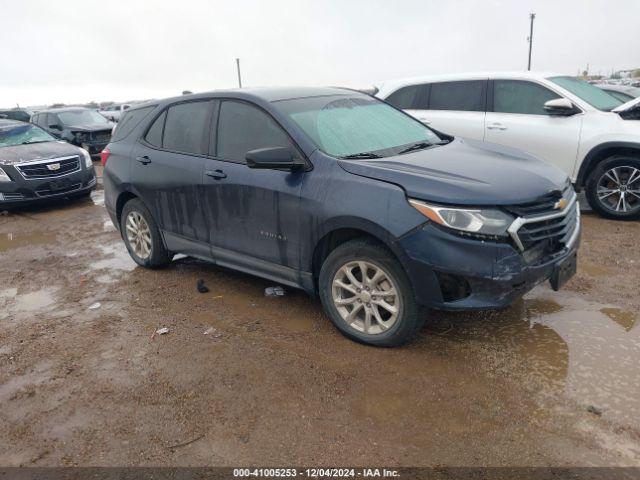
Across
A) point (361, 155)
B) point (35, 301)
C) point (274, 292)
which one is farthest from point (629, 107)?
point (35, 301)

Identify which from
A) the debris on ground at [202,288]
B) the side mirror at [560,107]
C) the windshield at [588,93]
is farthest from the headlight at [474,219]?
the windshield at [588,93]

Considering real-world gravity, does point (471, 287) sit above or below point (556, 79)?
below

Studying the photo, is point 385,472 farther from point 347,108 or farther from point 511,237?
point 347,108

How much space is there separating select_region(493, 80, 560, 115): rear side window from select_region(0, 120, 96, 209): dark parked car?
7274mm

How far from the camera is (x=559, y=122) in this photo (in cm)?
652

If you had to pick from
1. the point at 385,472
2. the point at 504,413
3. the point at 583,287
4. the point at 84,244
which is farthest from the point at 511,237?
the point at 84,244

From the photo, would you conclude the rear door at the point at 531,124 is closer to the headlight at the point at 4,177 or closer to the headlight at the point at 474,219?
the headlight at the point at 474,219

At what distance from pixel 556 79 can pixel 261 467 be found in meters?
6.39

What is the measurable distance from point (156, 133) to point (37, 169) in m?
5.01

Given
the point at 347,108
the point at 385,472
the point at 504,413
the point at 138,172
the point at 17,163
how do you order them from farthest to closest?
the point at 17,163 → the point at 138,172 → the point at 347,108 → the point at 504,413 → the point at 385,472

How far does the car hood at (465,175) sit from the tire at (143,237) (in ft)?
8.29

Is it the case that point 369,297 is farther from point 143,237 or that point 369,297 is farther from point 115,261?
point 115,261

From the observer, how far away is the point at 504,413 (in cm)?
282

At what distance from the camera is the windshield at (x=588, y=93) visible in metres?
6.55
